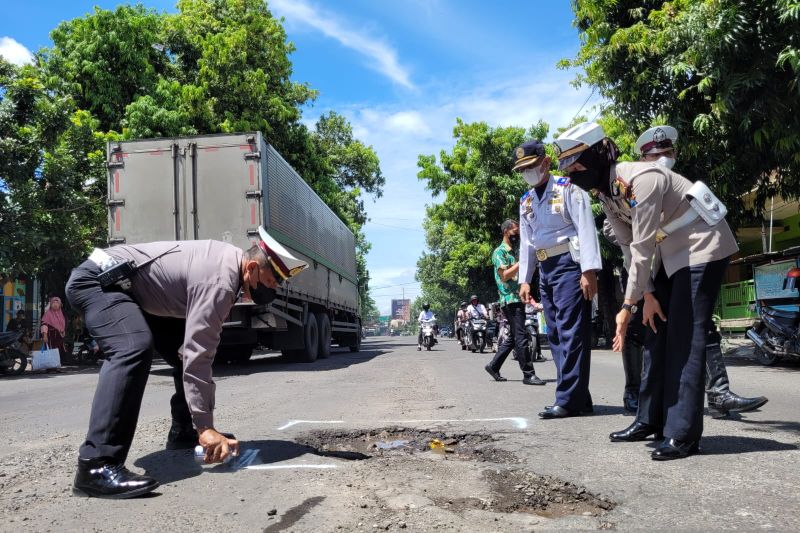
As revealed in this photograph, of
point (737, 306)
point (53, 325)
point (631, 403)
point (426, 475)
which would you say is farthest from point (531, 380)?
point (53, 325)

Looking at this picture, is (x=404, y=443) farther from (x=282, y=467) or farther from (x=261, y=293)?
(x=261, y=293)

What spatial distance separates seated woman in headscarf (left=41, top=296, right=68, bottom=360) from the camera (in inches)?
598

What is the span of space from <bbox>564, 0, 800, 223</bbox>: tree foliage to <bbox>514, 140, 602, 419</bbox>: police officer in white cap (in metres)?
4.32

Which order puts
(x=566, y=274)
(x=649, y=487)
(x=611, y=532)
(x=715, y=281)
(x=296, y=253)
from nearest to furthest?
(x=611, y=532), (x=649, y=487), (x=715, y=281), (x=566, y=274), (x=296, y=253)

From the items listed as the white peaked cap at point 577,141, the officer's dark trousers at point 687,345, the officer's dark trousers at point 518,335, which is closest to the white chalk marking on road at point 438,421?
the officer's dark trousers at point 687,345

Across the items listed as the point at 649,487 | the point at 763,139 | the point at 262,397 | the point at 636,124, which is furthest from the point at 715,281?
the point at 636,124

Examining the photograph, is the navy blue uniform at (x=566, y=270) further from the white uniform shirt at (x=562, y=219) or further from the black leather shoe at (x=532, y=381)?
the black leather shoe at (x=532, y=381)

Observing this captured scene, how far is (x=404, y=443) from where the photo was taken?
407 centimetres

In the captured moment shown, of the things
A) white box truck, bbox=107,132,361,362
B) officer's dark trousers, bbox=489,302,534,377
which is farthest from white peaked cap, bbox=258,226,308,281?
white box truck, bbox=107,132,361,362

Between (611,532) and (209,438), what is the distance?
1814mm

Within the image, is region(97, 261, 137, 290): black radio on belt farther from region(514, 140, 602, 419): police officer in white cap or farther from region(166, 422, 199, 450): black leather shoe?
region(514, 140, 602, 419): police officer in white cap

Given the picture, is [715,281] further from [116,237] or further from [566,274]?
[116,237]

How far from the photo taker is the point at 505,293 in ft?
24.3

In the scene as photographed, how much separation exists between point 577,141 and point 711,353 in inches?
68.1
